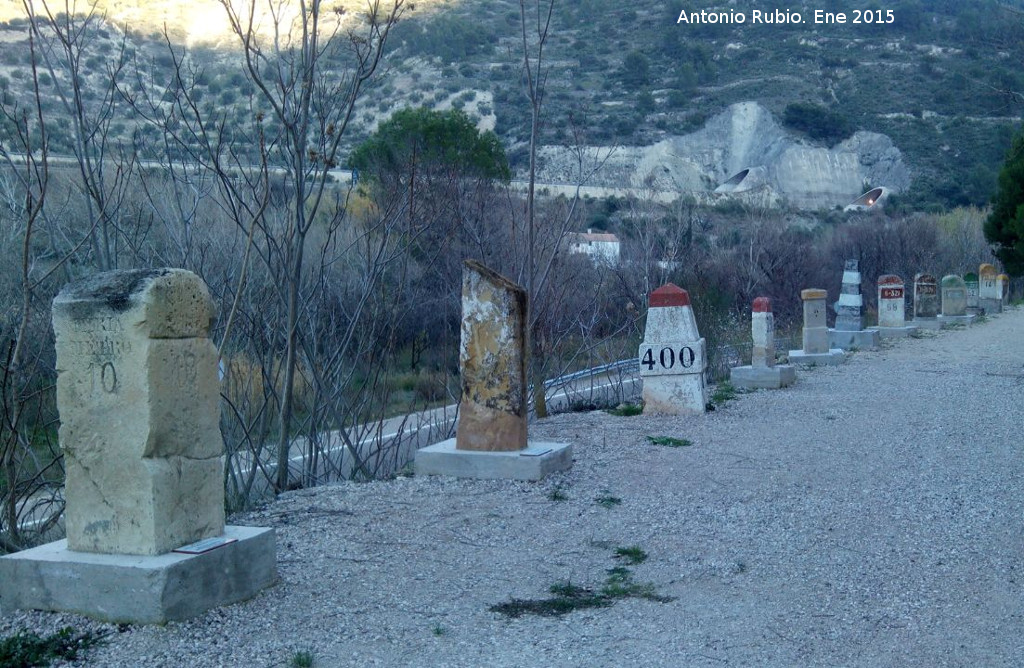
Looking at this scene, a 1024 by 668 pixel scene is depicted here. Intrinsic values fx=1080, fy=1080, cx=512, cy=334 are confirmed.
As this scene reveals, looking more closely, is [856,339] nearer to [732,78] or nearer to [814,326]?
[814,326]

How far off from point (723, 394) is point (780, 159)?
47723 mm

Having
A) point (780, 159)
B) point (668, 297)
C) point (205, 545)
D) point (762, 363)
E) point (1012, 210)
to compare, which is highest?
point (780, 159)

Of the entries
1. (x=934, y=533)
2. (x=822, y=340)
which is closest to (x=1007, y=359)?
(x=822, y=340)

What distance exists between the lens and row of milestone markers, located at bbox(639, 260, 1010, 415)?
12.0 m

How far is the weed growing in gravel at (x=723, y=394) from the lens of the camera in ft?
44.1

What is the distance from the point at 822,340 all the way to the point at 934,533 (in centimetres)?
1193

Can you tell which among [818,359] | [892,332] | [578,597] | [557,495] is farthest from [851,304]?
[578,597]

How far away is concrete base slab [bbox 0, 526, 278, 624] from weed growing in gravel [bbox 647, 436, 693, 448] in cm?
567

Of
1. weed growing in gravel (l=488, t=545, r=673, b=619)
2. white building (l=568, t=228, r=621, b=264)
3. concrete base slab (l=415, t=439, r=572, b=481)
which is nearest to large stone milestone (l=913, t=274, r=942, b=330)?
white building (l=568, t=228, r=621, b=264)

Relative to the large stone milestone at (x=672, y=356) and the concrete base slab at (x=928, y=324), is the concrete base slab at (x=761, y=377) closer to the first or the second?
the large stone milestone at (x=672, y=356)

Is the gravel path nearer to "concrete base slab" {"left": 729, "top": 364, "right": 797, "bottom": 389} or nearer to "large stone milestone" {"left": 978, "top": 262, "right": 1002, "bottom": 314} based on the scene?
"concrete base slab" {"left": 729, "top": 364, "right": 797, "bottom": 389}

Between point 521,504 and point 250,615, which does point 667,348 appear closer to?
point 521,504

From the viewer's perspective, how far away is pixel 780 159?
5912 centimetres

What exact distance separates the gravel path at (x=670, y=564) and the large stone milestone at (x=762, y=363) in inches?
168
